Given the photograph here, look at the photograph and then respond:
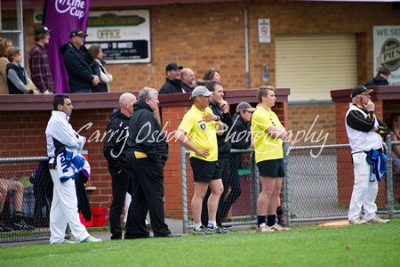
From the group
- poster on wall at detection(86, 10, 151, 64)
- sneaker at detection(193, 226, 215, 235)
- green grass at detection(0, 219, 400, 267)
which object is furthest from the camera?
poster on wall at detection(86, 10, 151, 64)

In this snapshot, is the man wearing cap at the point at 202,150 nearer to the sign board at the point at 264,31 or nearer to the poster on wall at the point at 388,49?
the sign board at the point at 264,31

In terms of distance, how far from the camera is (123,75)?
78.7 feet

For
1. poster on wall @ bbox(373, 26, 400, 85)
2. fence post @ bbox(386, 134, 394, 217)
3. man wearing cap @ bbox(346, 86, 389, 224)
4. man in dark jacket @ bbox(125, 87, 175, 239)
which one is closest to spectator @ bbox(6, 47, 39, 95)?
man in dark jacket @ bbox(125, 87, 175, 239)

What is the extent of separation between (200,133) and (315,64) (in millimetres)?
13147

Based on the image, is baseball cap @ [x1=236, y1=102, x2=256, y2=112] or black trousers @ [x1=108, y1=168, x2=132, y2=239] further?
baseball cap @ [x1=236, y1=102, x2=256, y2=112]

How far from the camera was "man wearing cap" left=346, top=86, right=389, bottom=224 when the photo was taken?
14.1 metres

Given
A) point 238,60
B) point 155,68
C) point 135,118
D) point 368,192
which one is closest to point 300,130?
point 238,60

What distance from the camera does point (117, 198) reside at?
13.5 meters

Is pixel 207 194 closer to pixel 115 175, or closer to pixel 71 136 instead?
pixel 115 175

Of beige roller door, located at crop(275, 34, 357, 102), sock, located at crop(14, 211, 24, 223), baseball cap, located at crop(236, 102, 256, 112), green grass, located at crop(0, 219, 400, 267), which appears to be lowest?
green grass, located at crop(0, 219, 400, 267)

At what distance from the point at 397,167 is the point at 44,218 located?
5.84 meters

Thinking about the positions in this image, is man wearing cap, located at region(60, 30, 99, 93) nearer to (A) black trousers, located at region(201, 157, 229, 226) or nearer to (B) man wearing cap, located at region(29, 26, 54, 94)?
(B) man wearing cap, located at region(29, 26, 54, 94)

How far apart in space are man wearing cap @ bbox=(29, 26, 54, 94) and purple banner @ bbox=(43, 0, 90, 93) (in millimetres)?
421

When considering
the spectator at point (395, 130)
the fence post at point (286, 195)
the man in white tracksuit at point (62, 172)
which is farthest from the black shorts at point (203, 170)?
the spectator at point (395, 130)
